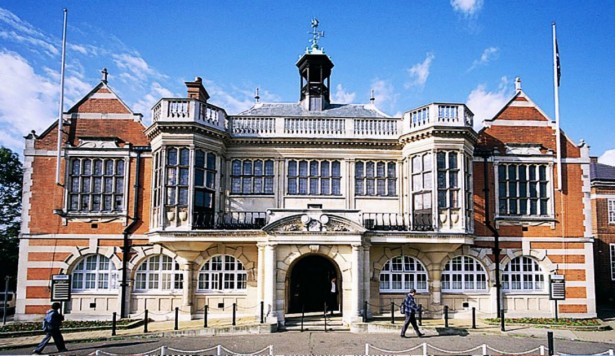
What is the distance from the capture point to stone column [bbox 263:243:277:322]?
18875mm

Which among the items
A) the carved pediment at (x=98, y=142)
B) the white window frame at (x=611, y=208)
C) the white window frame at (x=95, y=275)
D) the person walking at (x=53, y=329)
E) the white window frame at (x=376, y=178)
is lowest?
the person walking at (x=53, y=329)

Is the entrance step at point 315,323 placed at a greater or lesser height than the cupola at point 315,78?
lesser

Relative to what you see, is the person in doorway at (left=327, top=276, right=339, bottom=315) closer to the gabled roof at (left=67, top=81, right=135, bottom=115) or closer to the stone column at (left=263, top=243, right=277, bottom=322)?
the stone column at (left=263, top=243, right=277, bottom=322)

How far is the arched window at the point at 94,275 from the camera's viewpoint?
22000mm

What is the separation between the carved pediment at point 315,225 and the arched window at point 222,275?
394cm

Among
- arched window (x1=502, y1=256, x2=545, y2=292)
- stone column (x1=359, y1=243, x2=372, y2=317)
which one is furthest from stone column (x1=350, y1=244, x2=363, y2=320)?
arched window (x1=502, y1=256, x2=545, y2=292)

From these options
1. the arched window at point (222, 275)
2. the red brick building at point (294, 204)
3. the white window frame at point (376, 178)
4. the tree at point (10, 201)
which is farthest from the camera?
the tree at point (10, 201)

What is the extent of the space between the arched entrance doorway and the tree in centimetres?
1982

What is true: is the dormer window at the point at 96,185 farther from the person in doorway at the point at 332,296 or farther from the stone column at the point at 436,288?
the stone column at the point at 436,288

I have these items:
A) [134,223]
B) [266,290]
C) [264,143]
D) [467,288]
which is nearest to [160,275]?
[134,223]

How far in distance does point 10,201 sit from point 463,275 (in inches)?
1146

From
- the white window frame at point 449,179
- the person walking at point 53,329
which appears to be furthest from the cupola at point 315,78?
the person walking at point 53,329

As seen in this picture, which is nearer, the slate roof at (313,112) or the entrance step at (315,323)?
the entrance step at (315,323)

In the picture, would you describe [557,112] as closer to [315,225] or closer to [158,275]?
[315,225]
